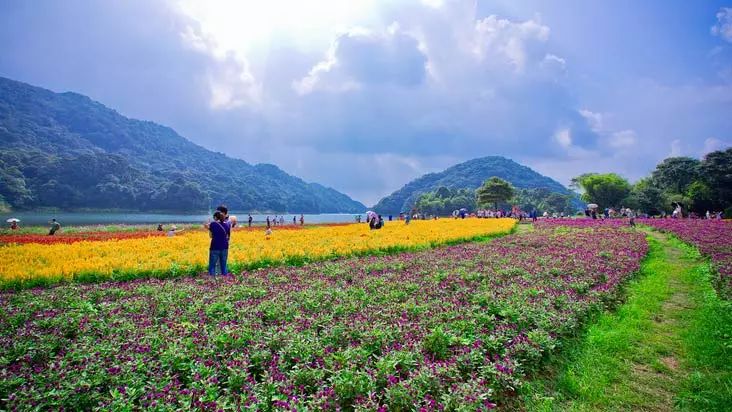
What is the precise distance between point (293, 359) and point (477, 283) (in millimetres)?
6944

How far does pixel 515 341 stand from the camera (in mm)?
6555

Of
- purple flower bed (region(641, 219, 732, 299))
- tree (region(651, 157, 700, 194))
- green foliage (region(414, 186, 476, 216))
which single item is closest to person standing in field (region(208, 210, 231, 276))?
purple flower bed (region(641, 219, 732, 299))

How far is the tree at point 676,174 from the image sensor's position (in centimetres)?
7781

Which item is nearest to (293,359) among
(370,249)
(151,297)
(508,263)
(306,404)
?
(306,404)

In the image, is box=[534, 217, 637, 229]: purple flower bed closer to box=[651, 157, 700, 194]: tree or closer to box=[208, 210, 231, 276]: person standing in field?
box=[208, 210, 231, 276]: person standing in field

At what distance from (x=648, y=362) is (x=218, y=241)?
12.1 meters

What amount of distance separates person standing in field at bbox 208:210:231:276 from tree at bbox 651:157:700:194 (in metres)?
91.5

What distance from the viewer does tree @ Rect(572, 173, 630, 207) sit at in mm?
86750

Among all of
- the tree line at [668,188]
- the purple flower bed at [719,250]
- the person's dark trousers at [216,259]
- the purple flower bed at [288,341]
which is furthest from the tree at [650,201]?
the person's dark trousers at [216,259]

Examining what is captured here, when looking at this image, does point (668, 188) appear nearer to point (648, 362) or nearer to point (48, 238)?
point (648, 362)

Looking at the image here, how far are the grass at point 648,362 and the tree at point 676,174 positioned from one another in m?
85.7

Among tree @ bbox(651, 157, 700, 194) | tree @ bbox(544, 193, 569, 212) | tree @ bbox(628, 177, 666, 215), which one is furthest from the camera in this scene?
tree @ bbox(544, 193, 569, 212)

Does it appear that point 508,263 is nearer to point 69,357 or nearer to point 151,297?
point 151,297

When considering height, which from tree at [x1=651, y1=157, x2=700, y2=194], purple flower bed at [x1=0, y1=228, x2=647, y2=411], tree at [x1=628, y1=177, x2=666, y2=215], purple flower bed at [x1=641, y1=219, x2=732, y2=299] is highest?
tree at [x1=651, y1=157, x2=700, y2=194]
